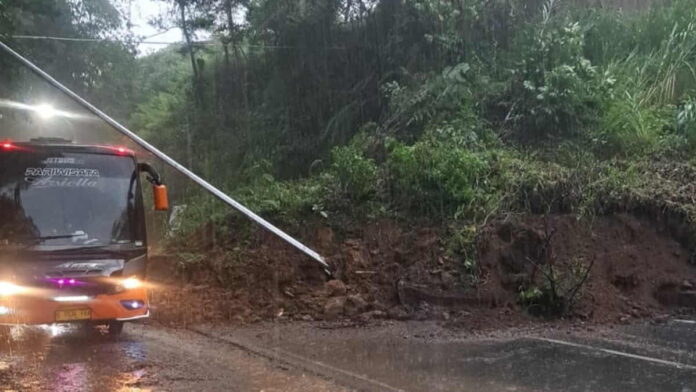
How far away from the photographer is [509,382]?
24.2 ft

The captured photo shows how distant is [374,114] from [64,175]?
30.5 feet

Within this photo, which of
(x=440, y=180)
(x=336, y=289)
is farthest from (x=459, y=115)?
(x=336, y=289)

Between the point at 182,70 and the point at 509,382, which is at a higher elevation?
the point at 182,70

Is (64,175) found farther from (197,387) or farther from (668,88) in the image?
(668,88)

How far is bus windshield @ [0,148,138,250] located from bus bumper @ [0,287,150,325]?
68 centimetres

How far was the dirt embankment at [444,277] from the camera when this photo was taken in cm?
1071

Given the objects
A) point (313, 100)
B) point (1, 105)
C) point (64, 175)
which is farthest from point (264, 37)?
point (64, 175)

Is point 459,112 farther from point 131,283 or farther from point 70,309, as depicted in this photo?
point 70,309

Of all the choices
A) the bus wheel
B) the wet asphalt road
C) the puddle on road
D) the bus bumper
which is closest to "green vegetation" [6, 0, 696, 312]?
the wet asphalt road

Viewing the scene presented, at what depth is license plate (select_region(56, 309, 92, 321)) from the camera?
28.9 ft

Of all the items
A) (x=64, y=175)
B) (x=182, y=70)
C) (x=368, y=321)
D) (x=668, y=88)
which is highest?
(x=182, y=70)

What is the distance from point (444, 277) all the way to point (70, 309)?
5301mm

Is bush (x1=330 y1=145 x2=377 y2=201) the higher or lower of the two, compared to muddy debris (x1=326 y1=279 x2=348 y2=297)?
higher

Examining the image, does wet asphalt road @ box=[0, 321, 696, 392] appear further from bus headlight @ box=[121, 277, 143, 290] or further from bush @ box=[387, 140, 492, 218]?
bush @ box=[387, 140, 492, 218]
